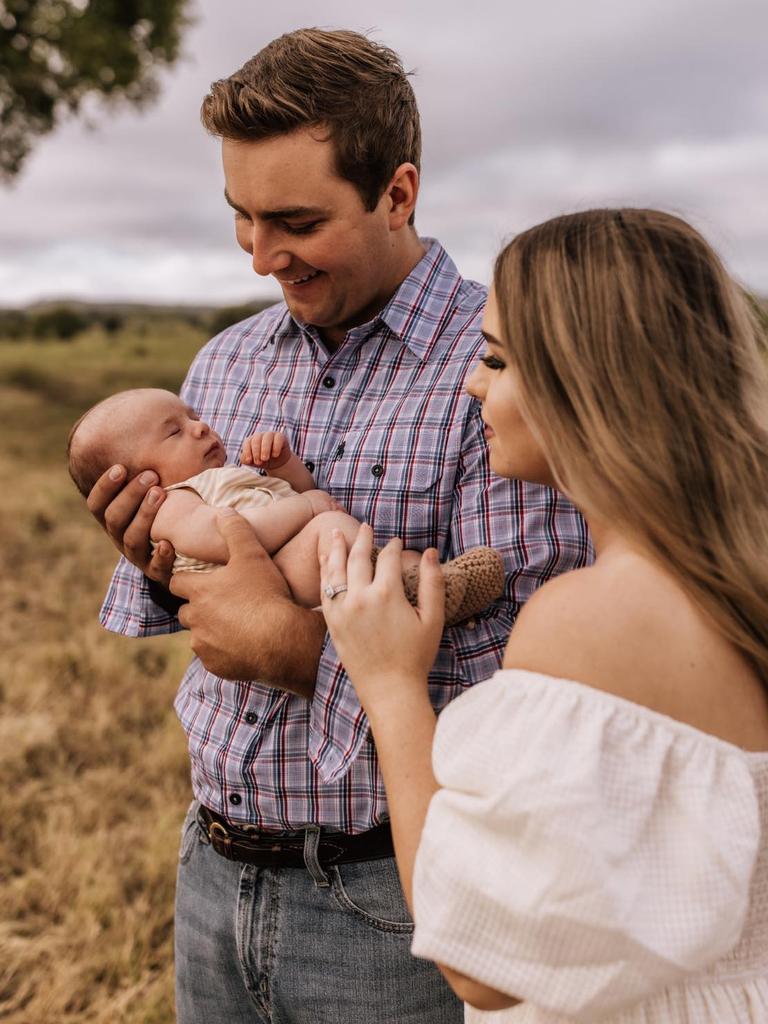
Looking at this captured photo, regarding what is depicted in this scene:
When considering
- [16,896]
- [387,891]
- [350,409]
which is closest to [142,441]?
[350,409]

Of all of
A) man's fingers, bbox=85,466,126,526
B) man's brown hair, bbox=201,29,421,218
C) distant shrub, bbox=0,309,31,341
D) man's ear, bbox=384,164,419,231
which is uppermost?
distant shrub, bbox=0,309,31,341

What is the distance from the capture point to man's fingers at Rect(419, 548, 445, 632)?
1680 mm

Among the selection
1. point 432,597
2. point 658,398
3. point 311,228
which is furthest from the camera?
point 311,228

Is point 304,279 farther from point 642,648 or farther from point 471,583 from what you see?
point 642,648

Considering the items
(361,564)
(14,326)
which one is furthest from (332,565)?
(14,326)

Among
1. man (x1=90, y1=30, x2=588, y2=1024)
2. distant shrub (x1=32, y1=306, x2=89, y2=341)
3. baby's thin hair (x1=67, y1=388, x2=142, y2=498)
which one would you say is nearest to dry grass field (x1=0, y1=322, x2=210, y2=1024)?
man (x1=90, y1=30, x2=588, y2=1024)

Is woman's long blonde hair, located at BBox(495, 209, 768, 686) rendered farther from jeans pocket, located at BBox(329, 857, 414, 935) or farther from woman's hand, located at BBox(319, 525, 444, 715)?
jeans pocket, located at BBox(329, 857, 414, 935)

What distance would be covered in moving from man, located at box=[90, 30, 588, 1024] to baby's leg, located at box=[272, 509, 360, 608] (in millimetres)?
76

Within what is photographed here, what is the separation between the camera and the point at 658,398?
1.41 metres

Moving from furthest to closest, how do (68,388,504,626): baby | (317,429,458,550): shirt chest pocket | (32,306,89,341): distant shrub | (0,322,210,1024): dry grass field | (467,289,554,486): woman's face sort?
1. (32,306,89,341): distant shrub
2. (0,322,210,1024): dry grass field
3. (317,429,458,550): shirt chest pocket
4. (68,388,504,626): baby
5. (467,289,554,486): woman's face

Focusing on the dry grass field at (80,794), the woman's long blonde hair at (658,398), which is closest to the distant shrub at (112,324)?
the dry grass field at (80,794)

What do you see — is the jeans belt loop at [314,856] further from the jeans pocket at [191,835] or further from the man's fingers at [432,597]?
the man's fingers at [432,597]

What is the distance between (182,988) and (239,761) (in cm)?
67

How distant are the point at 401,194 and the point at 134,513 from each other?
3.55 feet
